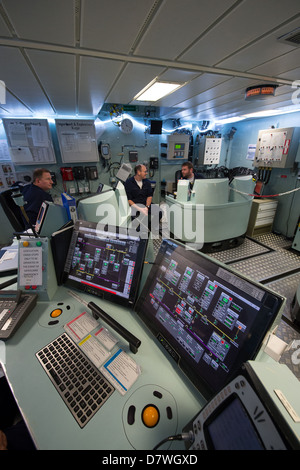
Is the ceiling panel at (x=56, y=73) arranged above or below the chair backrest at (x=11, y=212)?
above

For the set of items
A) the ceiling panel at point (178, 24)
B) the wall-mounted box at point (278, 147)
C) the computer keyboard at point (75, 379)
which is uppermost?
the ceiling panel at point (178, 24)

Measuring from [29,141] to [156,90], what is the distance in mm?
2865

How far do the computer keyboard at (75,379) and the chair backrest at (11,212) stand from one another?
7.53 ft

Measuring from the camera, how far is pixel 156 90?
103 inches

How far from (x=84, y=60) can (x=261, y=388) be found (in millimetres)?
2345

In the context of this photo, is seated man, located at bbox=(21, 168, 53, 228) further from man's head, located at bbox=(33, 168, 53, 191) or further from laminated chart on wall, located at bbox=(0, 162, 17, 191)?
laminated chart on wall, located at bbox=(0, 162, 17, 191)

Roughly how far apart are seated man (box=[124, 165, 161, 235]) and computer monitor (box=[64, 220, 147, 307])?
2.51 m

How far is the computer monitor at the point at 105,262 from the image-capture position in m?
1.10

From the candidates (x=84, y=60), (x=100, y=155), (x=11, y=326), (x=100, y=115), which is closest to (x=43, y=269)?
(x=11, y=326)

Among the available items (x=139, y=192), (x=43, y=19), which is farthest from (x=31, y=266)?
(x=139, y=192)

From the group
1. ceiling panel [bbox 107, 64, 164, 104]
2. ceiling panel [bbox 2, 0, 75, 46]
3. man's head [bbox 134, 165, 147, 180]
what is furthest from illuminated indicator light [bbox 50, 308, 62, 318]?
man's head [bbox 134, 165, 147, 180]

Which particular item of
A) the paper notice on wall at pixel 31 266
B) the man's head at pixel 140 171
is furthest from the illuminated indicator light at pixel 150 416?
the man's head at pixel 140 171

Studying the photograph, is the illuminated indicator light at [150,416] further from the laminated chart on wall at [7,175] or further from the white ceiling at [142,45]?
the laminated chart on wall at [7,175]
